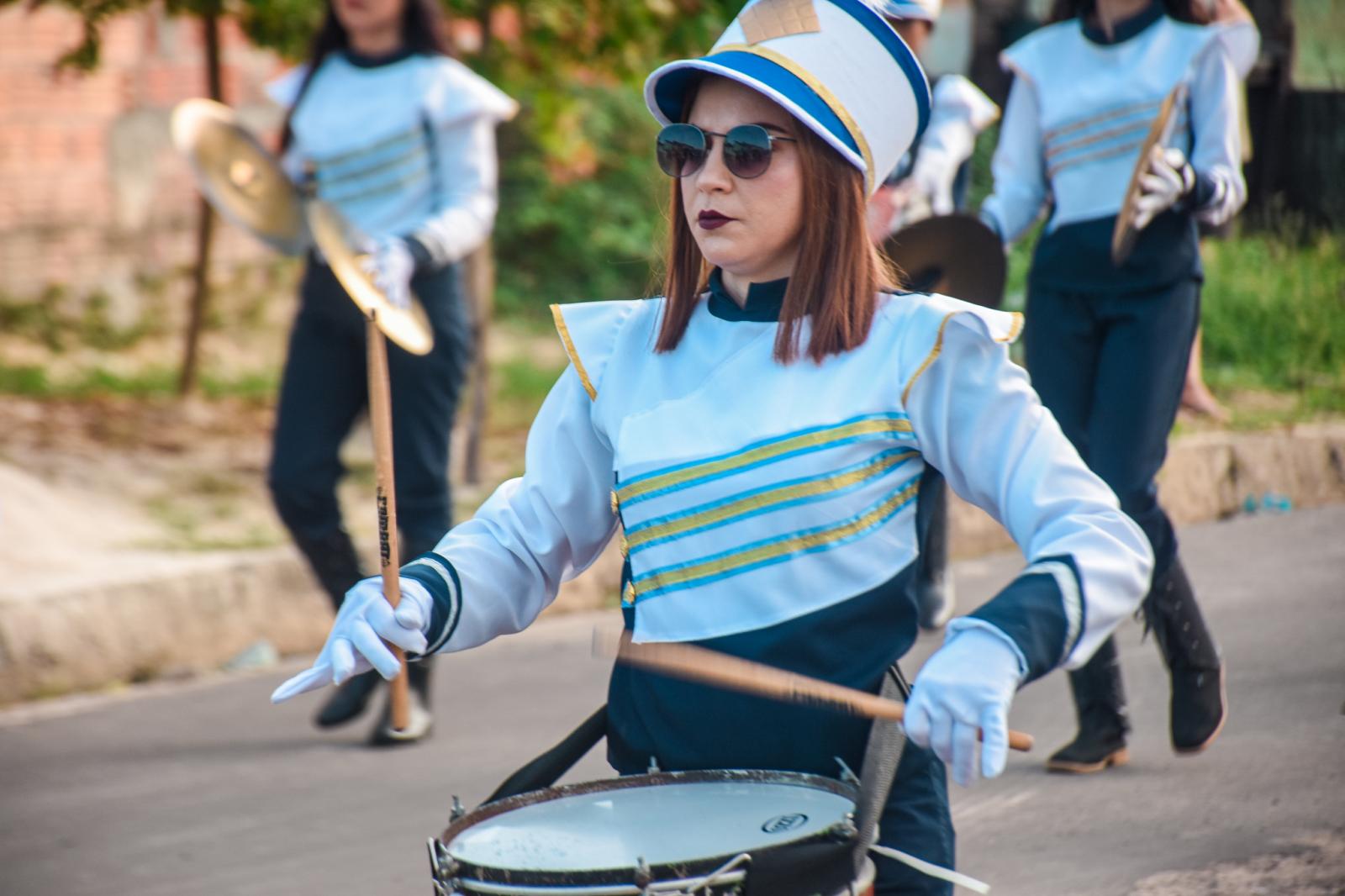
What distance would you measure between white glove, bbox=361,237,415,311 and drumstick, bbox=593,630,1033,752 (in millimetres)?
2696

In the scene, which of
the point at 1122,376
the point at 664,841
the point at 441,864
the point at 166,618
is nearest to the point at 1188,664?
the point at 1122,376

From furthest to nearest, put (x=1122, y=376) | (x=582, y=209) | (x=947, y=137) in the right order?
(x=582, y=209) < (x=947, y=137) < (x=1122, y=376)

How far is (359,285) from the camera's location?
3.11 m

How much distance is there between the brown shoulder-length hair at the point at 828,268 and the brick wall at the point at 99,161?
8.21m

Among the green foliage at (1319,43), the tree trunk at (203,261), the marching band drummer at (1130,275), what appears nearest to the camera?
the marching band drummer at (1130,275)

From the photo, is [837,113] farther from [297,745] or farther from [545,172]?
[545,172]

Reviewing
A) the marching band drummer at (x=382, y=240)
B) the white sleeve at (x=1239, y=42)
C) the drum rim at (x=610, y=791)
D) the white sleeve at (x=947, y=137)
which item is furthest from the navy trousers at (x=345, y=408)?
the drum rim at (x=610, y=791)

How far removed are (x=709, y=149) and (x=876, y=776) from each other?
87 centimetres

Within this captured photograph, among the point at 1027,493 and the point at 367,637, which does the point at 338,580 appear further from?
the point at 1027,493

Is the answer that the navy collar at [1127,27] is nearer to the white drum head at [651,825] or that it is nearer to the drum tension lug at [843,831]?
the white drum head at [651,825]

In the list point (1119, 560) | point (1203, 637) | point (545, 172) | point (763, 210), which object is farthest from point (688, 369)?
point (545, 172)

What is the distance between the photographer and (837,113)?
2410mm

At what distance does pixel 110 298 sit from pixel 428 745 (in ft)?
20.1

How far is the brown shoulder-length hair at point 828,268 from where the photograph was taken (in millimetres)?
2381
